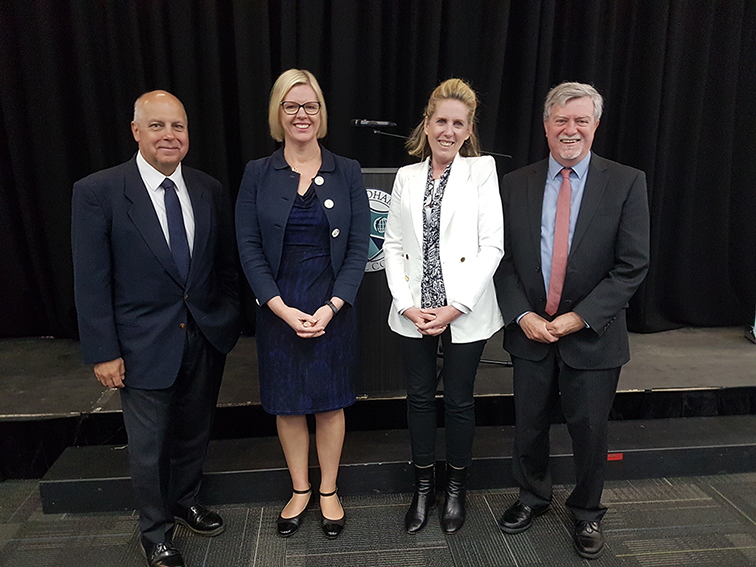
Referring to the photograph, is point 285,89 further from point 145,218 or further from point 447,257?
point 447,257

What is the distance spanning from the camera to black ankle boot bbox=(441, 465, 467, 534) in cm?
202

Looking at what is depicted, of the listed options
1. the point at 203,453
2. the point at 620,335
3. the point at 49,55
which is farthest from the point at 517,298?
the point at 49,55

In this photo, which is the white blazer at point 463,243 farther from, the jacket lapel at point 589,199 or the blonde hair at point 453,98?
the jacket lapel at point 589,199

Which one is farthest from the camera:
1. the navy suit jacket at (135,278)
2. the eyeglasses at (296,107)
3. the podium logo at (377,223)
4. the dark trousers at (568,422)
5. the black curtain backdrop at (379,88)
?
the black curtain backdrop at (379,88)

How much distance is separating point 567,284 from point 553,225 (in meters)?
0.21

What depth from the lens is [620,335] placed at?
6.00 feet

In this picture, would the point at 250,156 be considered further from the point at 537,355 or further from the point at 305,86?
the point at 537,355

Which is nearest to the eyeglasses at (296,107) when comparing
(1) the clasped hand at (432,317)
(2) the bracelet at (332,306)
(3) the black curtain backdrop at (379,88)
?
(2) the bracelet at (332,306)

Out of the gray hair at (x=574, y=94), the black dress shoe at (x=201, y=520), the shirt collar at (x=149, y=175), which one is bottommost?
the black dress shoe at (x=201, y=520)

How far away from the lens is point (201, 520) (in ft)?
6.74

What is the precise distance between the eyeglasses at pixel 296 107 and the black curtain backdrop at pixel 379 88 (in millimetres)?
1543

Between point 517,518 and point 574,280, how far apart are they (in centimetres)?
98

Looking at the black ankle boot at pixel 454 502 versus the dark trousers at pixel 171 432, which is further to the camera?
the black ankle boot at pixel 454 502

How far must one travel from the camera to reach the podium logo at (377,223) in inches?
95.0
